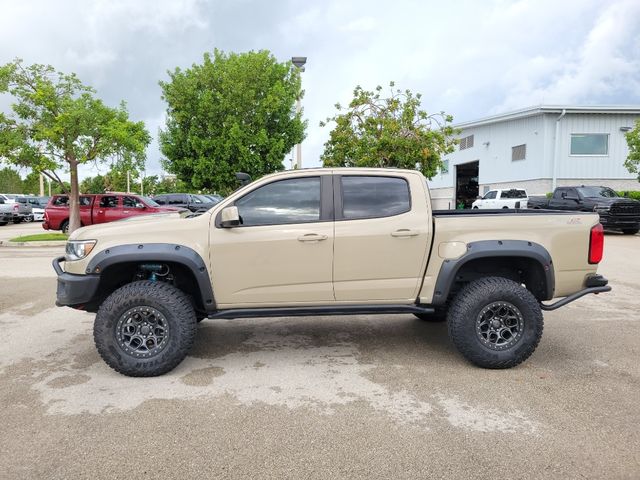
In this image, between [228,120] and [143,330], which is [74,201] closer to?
[228,120]

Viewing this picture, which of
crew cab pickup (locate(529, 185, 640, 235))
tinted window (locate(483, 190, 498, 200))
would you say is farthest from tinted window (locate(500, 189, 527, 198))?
crew cab pickup (locate(529, 185, 640, 235))

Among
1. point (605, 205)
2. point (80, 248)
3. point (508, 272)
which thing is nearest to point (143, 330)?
point (80, 248)

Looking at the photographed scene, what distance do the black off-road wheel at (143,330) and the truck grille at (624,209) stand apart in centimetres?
1775

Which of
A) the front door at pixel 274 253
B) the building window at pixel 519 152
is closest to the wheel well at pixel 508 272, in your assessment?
the front door at pixel 274 253

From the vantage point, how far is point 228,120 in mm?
22047

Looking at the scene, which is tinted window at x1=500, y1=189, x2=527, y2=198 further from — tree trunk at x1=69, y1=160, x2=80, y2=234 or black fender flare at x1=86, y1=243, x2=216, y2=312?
black fender flare at x1=86, y1=243, x2=216, y2=312

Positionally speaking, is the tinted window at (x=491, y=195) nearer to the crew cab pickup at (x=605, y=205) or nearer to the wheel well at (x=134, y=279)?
the crew cab pickup at (x=605, y=205)

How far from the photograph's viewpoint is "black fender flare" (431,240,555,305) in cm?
443

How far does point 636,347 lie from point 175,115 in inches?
839

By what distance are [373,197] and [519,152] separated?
92.1ft

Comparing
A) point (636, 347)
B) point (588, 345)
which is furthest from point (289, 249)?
point (636, 347)

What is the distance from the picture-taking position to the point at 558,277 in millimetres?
4586

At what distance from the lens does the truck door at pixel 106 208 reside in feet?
59.1

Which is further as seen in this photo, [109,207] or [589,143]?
[589,143]
